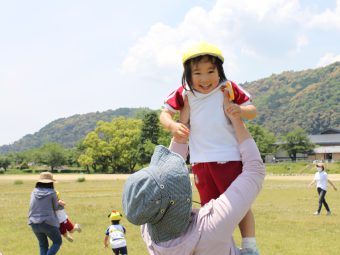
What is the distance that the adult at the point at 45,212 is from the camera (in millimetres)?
7867

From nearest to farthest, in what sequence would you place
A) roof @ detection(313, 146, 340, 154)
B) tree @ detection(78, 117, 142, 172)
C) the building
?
tree @ detection(78, 117, 142, 172) → the building → roof @ detection(313, 146, 340, 154)

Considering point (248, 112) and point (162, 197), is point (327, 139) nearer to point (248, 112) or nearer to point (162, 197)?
point (248, 112)

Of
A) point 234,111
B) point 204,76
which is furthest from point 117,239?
point 234,111

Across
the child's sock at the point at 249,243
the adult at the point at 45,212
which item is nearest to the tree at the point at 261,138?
the adult at the point at 45,212

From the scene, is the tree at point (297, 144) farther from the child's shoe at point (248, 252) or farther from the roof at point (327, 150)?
the child's shoe at point (248, 252)

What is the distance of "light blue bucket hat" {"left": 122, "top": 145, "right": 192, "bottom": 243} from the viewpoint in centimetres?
193

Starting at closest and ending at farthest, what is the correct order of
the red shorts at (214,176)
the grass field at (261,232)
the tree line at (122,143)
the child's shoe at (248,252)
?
the child's shoe at (248,252) → the red shorts at (214,176) → the grass field at (261,232) → the tree line at (122,143)

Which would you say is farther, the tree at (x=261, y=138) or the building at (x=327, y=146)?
the building at (x=327, y=146)

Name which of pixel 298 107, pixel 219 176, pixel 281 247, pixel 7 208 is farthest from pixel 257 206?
pixel 298 107

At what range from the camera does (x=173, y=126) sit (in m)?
2.82

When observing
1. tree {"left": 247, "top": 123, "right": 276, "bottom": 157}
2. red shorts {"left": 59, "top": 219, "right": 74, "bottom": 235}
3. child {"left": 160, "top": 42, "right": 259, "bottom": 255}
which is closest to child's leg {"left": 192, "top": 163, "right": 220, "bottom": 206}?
child {"left": 160, "top": 42, "right": 259, "bottom": 255}

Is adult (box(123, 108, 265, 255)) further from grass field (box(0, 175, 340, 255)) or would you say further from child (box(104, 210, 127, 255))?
grass field (box(0, 175, 340, 255))

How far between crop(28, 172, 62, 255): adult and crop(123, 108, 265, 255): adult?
6.09 meters

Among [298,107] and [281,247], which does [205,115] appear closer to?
[281,247]
